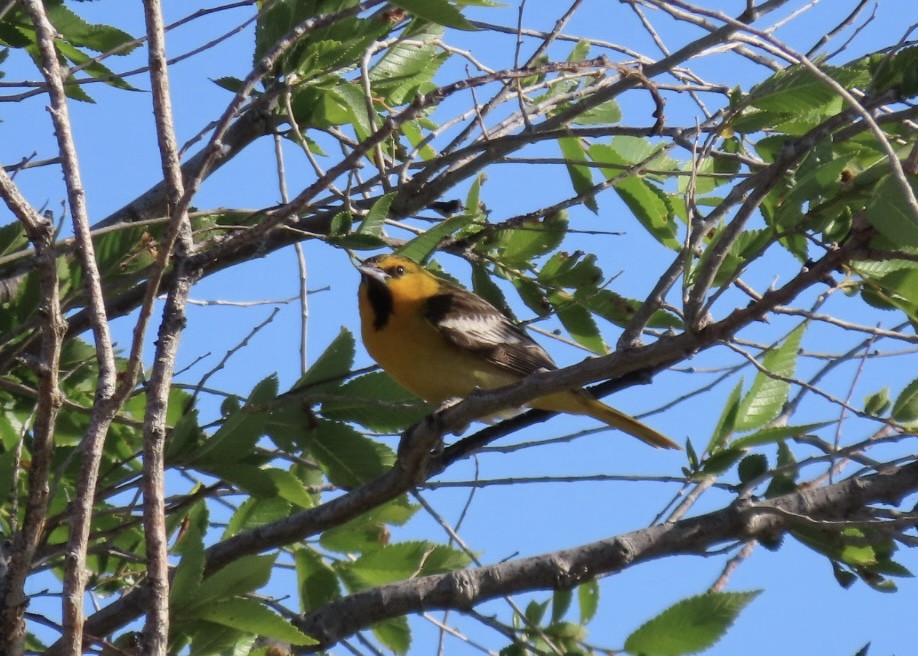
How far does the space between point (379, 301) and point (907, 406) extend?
2.60 meters

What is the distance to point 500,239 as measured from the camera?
3973 mm

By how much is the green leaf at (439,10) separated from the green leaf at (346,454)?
4.15 feet

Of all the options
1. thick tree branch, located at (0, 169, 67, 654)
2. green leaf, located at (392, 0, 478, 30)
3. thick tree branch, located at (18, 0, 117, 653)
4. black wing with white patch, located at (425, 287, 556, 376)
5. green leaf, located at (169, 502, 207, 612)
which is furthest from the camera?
black wing with white patch, located at (425, 287, 556, 376)

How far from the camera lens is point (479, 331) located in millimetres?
5152

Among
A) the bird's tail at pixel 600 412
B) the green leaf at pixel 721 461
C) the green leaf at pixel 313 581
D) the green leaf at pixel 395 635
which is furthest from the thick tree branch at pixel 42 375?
the bird's tail at pixel 600 412

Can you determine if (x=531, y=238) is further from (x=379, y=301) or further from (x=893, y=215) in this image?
(x=893, y=215)

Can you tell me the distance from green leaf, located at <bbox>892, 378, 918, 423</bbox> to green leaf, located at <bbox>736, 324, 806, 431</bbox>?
0.93ft

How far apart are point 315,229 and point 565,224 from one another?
0.81 m

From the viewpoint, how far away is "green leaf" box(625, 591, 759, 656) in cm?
294

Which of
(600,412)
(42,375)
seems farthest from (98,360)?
(600,412)

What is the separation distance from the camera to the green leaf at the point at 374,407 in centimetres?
341

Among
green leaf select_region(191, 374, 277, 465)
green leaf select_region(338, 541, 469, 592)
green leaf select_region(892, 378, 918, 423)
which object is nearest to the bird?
green leaf select_region(338, 541, 469, 592)

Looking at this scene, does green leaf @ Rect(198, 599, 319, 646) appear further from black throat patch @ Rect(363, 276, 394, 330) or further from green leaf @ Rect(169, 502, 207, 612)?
black throat patch @ Rect(363, 276, 394, 330)

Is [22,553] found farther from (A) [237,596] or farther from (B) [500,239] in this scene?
(B) [500,239]
